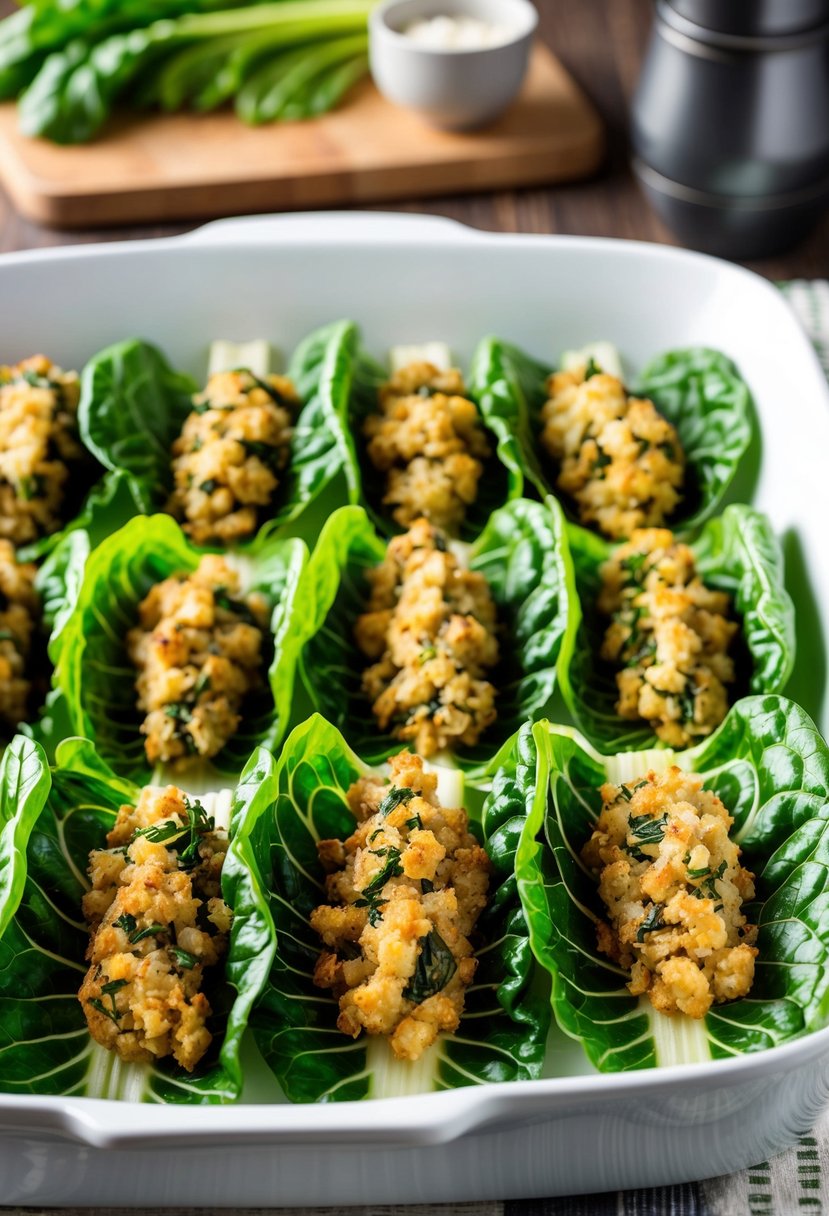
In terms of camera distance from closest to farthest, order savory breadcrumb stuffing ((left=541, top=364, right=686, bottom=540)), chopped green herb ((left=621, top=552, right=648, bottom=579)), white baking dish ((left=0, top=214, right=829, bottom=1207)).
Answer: white baking dish ((left=0, top=214, right=829, bottom=1207)) → chopped green herb ((left=621, top=552, right=648, bottom=579)) → savory breadcrumb stuffing ((left=541, top=364, right=686, bottom=540))

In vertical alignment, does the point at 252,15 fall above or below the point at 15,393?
above

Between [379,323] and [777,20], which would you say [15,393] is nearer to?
[379,323]

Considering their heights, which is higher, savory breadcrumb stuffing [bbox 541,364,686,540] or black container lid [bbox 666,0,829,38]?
black container lid [bbox 666,0,829,38]

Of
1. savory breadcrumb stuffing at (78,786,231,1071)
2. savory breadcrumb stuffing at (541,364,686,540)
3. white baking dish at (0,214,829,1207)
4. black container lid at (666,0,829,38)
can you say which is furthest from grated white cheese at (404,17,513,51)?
savory breadcrumb stuffing at (78,786,231,1071)

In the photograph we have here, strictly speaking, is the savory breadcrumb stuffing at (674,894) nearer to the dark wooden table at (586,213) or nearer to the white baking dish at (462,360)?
the white baking dish at (462,360)

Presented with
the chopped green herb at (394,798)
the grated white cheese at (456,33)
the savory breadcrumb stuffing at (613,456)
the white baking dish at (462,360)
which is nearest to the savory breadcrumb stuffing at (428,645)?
the chopped green herb at (394,798)

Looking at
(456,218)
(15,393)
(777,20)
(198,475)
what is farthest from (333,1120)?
(456,218)

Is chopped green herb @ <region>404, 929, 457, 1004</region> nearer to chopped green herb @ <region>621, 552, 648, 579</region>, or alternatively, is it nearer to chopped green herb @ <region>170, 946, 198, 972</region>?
chopped green herb @ <region>170, 946, 198, 972</region>

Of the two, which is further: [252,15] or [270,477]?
[252,15]
